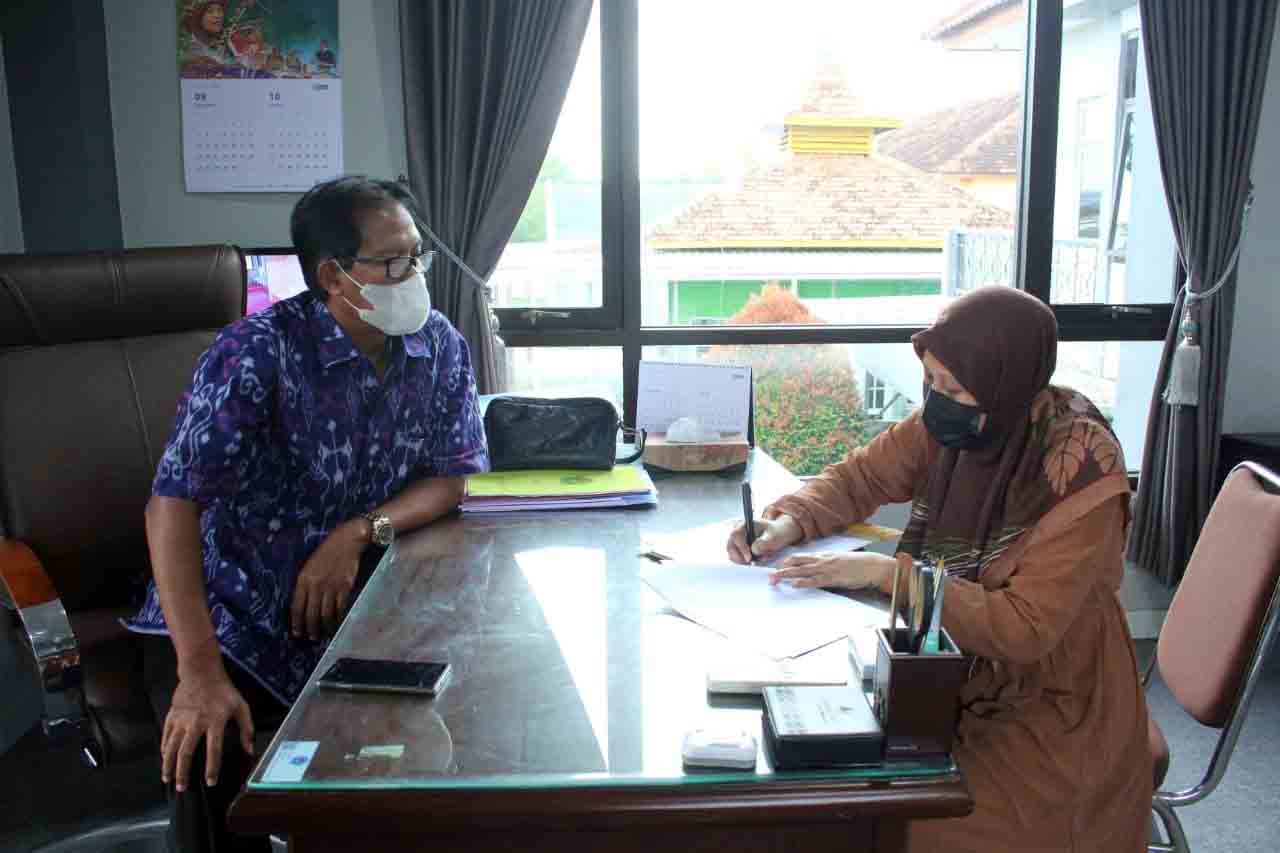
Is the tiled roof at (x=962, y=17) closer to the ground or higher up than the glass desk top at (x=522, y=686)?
higher up

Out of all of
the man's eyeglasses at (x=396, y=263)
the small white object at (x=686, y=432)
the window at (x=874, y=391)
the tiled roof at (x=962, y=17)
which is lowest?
the window at (x=874, y=391)

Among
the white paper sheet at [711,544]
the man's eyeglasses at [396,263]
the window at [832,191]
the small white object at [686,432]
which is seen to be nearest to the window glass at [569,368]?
the window at [832,191]

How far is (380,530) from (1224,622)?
4.16ft

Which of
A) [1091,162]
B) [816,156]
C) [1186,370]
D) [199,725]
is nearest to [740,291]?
[816,156]

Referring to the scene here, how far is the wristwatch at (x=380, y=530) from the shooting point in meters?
1.76

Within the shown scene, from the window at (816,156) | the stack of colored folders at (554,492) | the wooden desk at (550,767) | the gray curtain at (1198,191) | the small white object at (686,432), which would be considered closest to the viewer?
the wooden desk at (550,767)

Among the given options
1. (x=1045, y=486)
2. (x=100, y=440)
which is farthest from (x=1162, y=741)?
(x=100, y=440)

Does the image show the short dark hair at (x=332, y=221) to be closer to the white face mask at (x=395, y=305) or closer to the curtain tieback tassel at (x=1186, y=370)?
the white face mask at (x=395, y=305)

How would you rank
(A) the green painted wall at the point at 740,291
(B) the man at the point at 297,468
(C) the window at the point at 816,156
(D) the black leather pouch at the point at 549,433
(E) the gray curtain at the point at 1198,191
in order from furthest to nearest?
(A) the green painted wall at the point at 740,291
(C) the window at the point at 816,156
(E) the gray curtain at the point at 1198,191
(D) the black leather pouch at the point at 549,433
(B) the man at the point at 297,468

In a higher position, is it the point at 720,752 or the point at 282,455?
the point at 282,455

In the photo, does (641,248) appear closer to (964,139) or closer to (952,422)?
(964,139)

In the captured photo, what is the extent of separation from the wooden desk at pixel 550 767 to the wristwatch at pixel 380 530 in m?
0.37

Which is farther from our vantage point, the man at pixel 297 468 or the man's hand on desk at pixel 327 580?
the man's hand on desk at pixel 327 580

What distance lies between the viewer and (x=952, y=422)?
155cm
